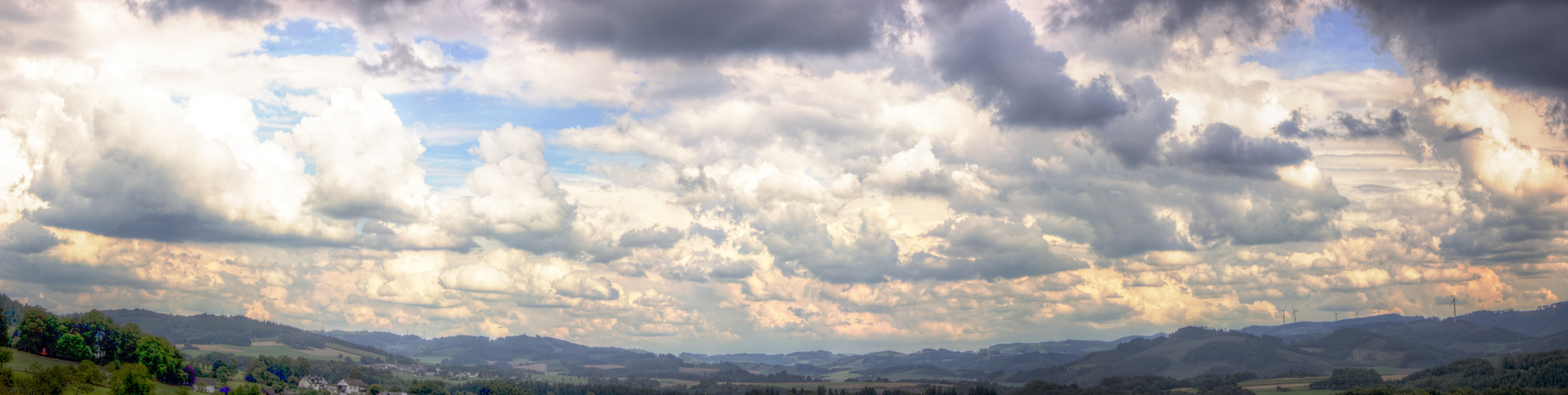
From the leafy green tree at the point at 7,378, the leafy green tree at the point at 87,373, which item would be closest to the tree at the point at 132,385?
the leafy green tree at the point at 87,373

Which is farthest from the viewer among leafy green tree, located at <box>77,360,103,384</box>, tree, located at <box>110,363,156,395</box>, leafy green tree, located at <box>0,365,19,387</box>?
tree, located at <box>110,363,156,395</box>

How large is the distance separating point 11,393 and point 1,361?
29119 millimetres

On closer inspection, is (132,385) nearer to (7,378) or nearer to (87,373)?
(87,373)

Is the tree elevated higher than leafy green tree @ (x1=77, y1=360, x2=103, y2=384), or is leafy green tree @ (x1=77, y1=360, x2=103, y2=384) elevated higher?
leafy green tree @ (x1=77, y1=360, x2=103, y2=384)

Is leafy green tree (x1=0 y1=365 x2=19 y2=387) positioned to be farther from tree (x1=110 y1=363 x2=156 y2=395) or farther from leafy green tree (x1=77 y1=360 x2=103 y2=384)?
tree (x1=110 y1=363 x2=156 y2=395)

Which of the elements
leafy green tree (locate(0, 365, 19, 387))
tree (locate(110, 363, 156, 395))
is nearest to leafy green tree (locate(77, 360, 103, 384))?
tree (locate(110, 363, 156, 395))

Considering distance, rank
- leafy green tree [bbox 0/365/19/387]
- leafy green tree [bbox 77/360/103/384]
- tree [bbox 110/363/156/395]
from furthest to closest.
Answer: tree [bbox 110/363/156/395] → leafy green tree [bbox 77/360/103/384] → leafy green tree [bbox 0/365/19/387]

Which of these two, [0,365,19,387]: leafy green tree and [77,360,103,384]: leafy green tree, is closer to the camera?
[0,365,19,387]: leafy green tree

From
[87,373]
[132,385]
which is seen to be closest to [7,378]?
[87,373]

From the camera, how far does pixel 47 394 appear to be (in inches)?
6772

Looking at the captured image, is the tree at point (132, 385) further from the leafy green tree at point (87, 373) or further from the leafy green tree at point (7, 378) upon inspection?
the leafy green tree at point (7, 378)

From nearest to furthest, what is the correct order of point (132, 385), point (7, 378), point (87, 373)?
point (7, 378)
point (87, 373)
point (132, 385)

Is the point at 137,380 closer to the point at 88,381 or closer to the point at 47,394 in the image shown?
the point at 88,381

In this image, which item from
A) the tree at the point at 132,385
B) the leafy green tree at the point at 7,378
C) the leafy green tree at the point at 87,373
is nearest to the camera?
the leafy green tree at the point at 7,378
